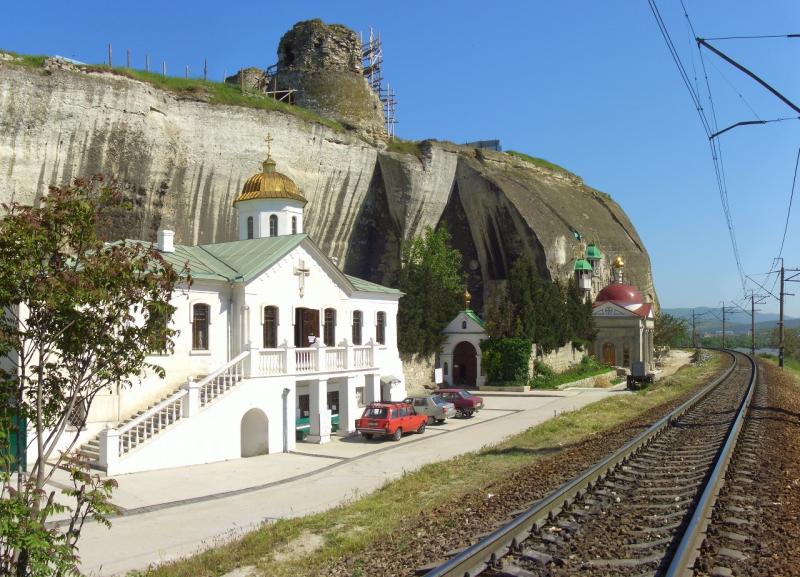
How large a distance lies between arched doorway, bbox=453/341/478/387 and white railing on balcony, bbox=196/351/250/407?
24278mm

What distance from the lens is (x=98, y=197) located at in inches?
320

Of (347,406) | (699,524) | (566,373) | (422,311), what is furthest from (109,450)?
(566,373)

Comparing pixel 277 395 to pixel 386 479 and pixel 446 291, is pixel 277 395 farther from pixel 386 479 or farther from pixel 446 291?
pixel 446 291

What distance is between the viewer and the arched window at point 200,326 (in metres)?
23.5

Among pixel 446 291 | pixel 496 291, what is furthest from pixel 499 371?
pixel 496 291

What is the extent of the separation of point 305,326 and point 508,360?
18873 mm

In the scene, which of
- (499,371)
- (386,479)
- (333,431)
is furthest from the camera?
(499,371)

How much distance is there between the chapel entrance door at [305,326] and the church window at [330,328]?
528 mm

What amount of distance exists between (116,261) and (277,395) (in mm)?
16110

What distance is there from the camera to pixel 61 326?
744cm

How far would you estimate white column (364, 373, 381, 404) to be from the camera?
2852cm

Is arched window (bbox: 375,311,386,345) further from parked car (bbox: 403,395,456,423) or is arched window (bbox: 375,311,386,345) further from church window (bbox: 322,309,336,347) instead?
parked car (bbox: 403,395,456,423)

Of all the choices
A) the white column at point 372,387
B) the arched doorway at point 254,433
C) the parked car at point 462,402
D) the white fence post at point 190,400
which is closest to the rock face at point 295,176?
the white column at point 372,387

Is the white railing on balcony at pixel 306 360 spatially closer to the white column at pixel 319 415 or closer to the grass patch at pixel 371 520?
the white column at pixel 319 415
